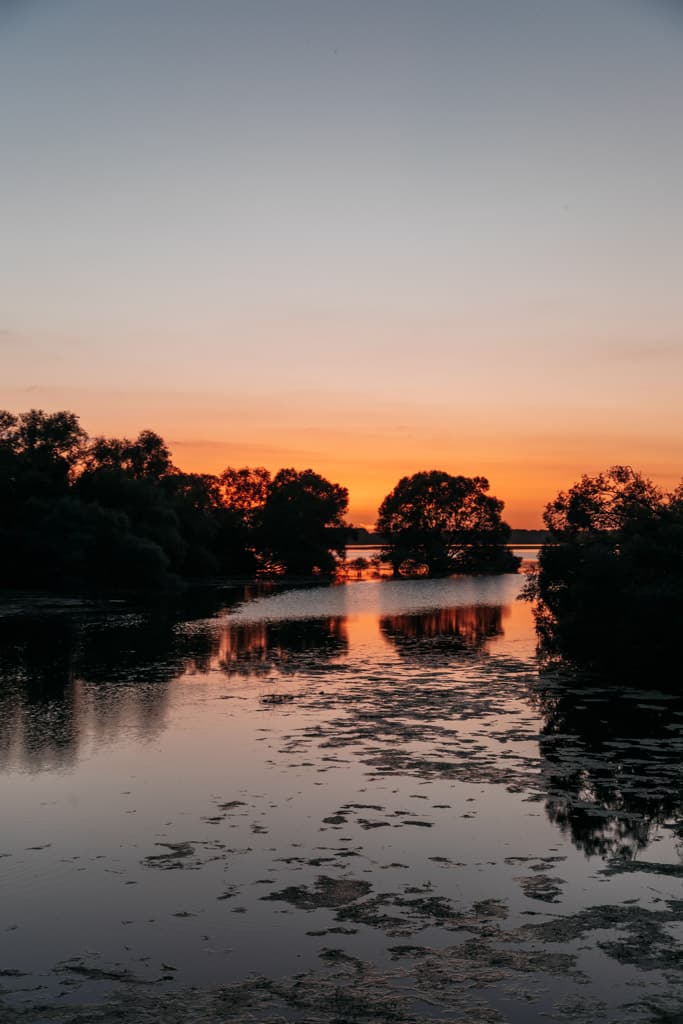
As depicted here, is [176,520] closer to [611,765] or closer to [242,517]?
[242,517]

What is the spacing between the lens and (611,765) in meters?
17.8

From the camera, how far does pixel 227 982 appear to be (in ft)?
28.7

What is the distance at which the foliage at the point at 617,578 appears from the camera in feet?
106

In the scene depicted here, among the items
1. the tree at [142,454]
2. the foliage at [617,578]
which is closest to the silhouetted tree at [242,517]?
the tree at [142,454]

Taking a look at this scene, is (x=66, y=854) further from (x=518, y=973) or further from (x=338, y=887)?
(x=518, y=973)

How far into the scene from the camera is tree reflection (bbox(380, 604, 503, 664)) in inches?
1507

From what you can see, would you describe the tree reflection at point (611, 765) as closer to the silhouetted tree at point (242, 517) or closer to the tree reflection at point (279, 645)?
the tree reflection at point (279, 645)

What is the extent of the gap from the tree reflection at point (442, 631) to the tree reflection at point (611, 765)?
402 inches

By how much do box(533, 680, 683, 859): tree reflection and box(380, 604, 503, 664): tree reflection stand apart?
10214 mm

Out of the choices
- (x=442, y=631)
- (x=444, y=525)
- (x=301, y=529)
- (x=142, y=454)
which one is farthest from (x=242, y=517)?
(x=442, y=631)

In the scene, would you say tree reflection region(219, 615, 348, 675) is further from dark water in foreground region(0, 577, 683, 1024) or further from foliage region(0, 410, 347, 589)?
foliage region(0, 410, 347, 589)

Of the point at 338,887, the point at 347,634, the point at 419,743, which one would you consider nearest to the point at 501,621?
the point at 347,634

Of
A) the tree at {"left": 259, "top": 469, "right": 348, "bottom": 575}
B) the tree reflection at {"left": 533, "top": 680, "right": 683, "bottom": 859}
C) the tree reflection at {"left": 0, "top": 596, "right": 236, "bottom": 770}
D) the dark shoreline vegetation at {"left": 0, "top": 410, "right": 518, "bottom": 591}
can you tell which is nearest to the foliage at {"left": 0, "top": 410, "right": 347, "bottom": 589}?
the dark shoreline vegetation at {"left": 0, "top": 410, "right": 518, "bottom": 591}

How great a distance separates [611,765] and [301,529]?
4582 inches
